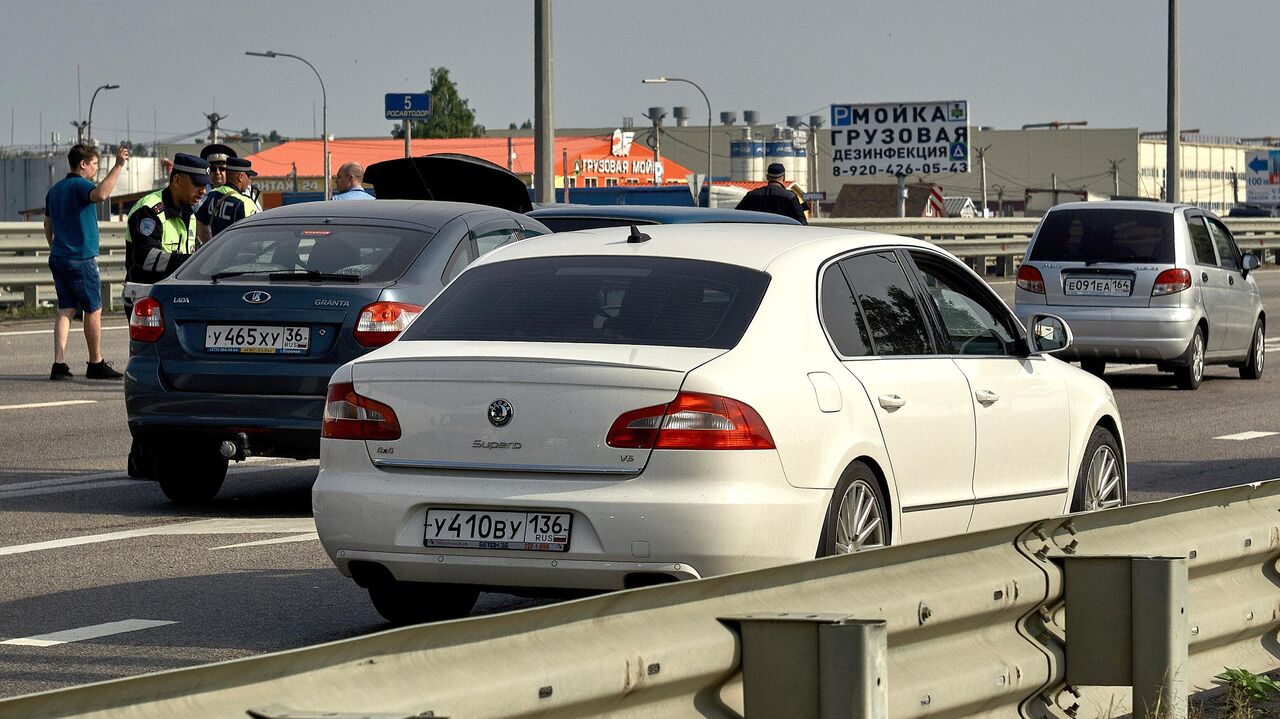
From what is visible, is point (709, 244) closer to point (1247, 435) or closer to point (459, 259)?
point (459, 259)

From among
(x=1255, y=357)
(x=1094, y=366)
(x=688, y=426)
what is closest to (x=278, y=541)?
(x=688, y=426)

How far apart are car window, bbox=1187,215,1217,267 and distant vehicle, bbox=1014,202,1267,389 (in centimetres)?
1

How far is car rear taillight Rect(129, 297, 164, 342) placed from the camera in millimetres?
9984

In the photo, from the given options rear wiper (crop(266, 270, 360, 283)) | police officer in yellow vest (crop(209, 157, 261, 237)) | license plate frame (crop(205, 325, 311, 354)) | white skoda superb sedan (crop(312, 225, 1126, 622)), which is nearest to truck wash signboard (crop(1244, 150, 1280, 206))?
police officer in yellow vest (crop(209, 157, 261, 237))

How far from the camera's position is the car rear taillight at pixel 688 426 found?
235 inches

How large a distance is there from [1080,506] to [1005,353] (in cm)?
79

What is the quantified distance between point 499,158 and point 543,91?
2854 inches

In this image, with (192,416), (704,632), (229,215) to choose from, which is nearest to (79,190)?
(229,215)

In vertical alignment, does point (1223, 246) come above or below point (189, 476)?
above

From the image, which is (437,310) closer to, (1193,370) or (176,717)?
(176,717)

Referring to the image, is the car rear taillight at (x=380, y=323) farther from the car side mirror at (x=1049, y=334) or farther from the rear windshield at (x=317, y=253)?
the car side mirror at (x=1049, y=334)

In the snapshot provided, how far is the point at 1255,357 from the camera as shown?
19.1m

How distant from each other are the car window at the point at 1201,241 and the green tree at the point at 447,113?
131m

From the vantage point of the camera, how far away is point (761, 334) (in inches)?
250
